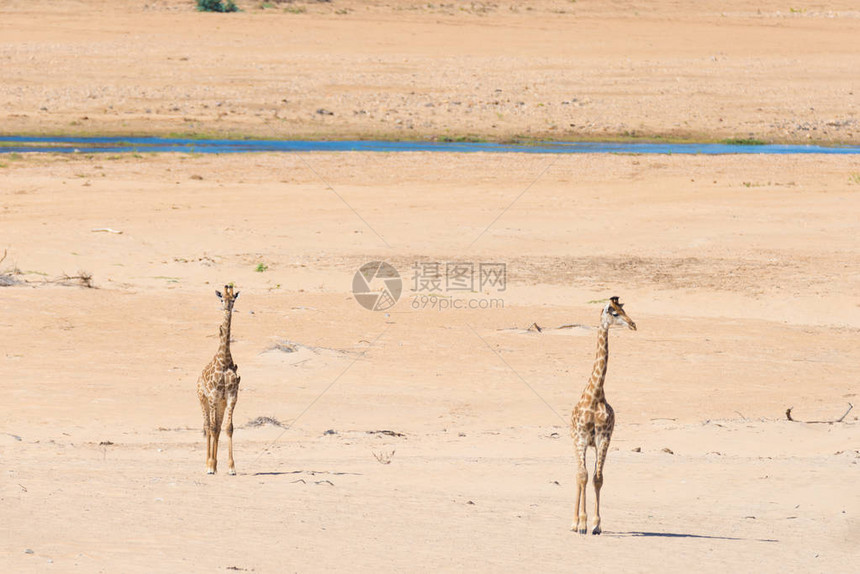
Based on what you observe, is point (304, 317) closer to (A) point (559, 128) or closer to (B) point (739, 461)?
(B) point (739, 461)

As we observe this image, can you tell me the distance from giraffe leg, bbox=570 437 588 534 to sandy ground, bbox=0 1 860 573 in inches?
7.0

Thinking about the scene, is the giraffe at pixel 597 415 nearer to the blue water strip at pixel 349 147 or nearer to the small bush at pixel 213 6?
the blue water strip at pixel 349 147

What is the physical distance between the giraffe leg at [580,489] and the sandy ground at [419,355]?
18cm

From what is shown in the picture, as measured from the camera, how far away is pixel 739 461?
1158 cm

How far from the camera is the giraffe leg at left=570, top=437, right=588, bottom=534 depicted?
8577 millimetres

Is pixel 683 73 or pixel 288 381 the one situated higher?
pixel 683 73

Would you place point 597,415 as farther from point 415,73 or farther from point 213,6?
point 213,6

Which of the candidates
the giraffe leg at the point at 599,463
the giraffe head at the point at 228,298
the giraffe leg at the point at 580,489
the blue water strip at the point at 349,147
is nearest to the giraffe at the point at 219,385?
the giraffe head at the point at 228,298

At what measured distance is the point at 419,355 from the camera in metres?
15.9

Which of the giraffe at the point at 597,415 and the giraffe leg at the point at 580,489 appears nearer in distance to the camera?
the giraffe at the point at 597,415

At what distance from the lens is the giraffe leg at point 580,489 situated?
8.58 meters

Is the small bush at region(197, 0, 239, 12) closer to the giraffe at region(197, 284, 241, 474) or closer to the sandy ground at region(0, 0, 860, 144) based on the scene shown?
the sandy ground at region(0, 0, 860, 144)

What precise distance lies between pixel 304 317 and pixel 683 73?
1311 inches

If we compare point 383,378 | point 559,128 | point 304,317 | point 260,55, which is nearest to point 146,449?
point 383,378
